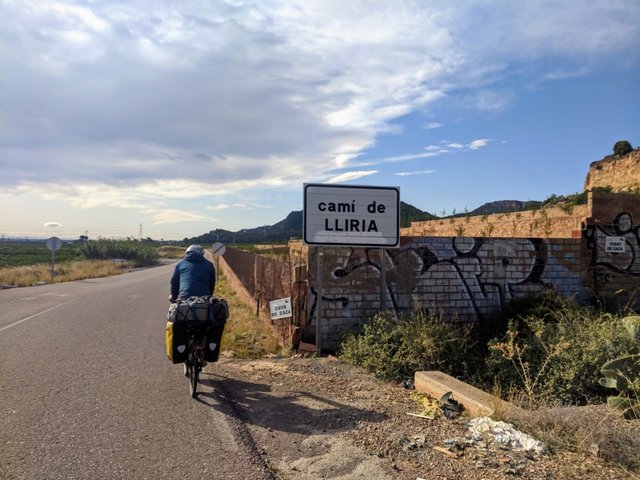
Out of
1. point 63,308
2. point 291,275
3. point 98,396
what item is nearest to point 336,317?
point 291,275

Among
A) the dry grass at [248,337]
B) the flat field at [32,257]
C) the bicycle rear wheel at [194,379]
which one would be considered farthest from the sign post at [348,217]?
the flat field at [32,257]

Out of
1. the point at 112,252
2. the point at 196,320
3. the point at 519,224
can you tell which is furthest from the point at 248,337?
the point at 112,252

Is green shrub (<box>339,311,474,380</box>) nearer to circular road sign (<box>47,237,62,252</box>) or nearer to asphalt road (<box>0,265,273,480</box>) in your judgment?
asphalt road (<box>0,265,273,480</box>)

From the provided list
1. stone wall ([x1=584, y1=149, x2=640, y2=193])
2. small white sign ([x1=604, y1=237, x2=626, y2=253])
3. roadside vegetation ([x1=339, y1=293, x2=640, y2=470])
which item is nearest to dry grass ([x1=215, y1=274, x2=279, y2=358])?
roadside vegetation ([x1=339, y1=293, x2=640, y2=470])

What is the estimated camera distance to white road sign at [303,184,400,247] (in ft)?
26.7

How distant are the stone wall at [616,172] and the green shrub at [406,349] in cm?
2399

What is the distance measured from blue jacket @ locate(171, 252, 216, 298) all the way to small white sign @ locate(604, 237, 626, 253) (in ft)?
27.4

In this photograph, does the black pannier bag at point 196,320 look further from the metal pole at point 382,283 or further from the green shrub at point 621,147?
the green shrub at point 621,147

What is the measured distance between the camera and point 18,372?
6.91 meters

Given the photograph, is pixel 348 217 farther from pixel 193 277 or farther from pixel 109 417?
pixel 109 417

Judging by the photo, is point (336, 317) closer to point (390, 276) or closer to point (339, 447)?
point (390, 276)

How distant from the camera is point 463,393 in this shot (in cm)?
519

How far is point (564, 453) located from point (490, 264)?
5978mm

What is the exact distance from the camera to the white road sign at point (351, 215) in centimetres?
812
